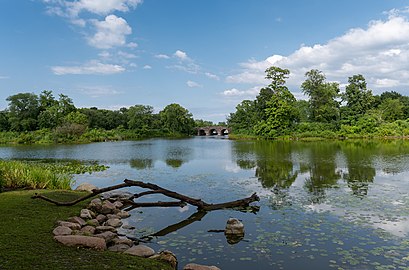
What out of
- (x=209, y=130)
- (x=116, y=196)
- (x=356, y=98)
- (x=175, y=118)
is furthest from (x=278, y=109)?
(x=209, y=130)

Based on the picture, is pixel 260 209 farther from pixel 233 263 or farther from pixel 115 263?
pixel 115 263

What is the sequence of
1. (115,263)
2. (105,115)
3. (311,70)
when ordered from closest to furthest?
1. (115,263)
2. (311,70)
3. (105,115)

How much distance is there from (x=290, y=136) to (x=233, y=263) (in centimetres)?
5614

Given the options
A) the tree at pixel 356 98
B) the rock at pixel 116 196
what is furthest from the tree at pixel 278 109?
the rock at pixel 116 196

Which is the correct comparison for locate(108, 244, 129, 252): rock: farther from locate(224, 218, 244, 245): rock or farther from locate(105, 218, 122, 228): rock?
locate(224, 218, 244, 245): rock

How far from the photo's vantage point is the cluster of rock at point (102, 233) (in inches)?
274

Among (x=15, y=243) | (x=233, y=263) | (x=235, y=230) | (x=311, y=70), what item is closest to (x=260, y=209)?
(x=235, y=230)

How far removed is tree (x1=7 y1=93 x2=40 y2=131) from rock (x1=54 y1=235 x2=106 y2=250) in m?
83.2

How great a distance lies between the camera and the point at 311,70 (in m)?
66.8

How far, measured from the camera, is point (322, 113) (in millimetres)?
66125

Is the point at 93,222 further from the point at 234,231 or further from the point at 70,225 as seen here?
the point at 234,231

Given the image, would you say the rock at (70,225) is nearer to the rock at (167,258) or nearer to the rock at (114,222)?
the rock at (114,222)

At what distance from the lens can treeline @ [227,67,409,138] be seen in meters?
61.0

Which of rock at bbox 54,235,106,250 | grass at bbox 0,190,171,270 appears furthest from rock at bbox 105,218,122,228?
rock at bbox 54,235,106,250
